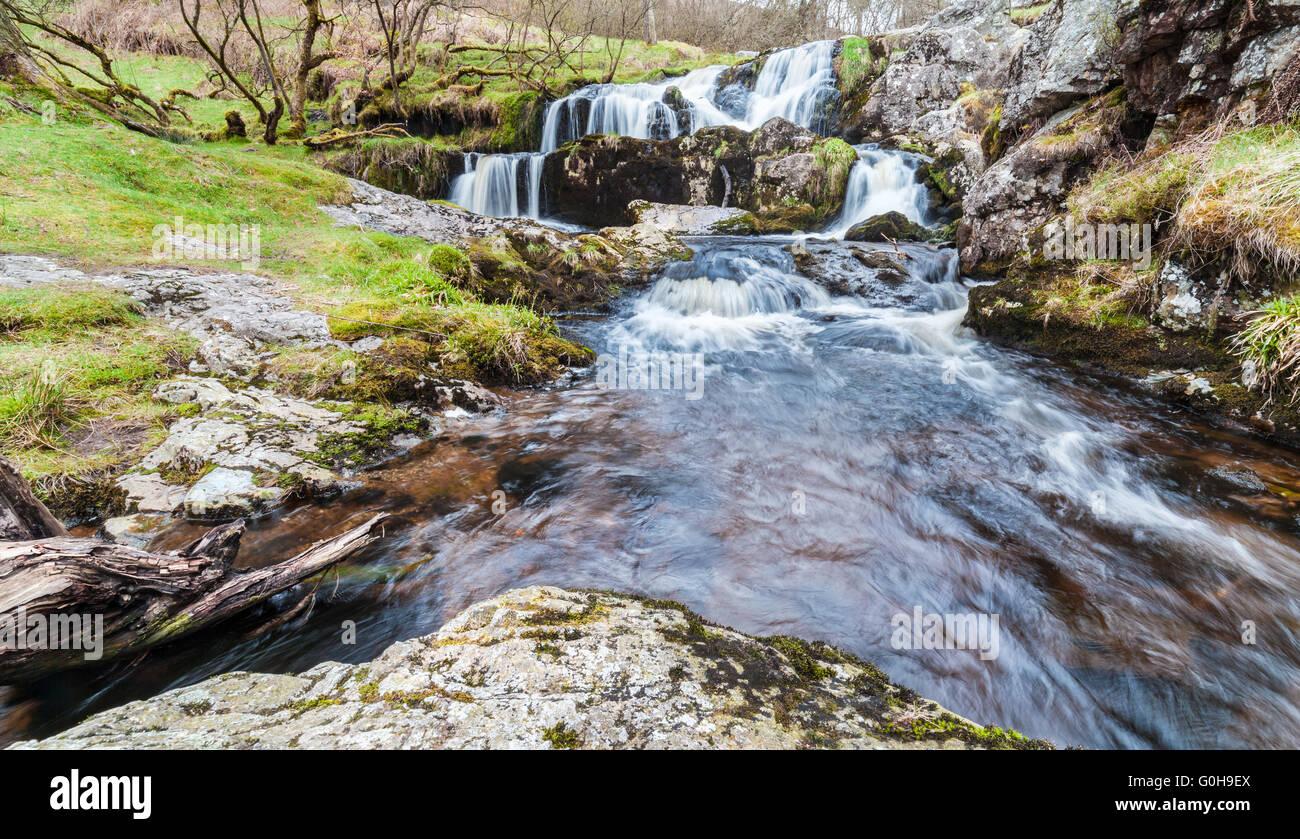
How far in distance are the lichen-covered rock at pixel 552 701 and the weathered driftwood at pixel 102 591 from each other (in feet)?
2.22

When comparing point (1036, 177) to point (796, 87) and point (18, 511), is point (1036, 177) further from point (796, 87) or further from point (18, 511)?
point (796, 87)

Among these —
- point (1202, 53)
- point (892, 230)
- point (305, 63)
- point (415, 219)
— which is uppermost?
point (305, 63)

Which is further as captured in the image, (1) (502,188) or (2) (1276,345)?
(1) (502,188)

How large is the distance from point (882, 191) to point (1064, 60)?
18.3ft

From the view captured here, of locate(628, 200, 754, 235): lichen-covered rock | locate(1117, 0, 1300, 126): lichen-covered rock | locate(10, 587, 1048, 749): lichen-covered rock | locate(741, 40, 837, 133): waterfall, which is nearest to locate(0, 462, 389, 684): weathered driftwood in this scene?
locate(10, 587, 1048, 749): lichen-covered rock

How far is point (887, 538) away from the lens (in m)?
3.86

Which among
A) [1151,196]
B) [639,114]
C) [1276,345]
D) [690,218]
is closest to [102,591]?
[1276,345]

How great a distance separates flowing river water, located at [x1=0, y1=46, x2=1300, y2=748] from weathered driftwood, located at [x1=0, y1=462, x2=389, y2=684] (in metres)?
0.25

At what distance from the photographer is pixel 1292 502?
12.3ft

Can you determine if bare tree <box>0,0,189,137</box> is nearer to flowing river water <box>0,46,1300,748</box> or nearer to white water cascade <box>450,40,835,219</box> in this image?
white water cascade <box>450,40,835,219</box>

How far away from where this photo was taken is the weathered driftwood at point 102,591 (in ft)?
5.77

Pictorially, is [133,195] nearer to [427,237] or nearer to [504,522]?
[427,237]

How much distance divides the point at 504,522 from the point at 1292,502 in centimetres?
599
